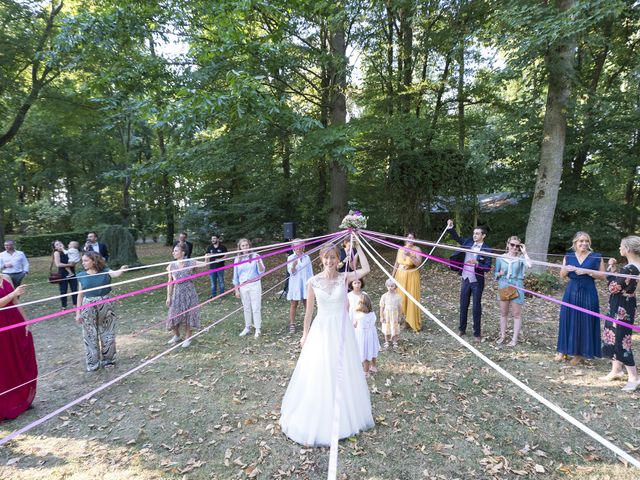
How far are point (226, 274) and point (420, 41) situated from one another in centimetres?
1086

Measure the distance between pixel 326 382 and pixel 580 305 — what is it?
157 inches

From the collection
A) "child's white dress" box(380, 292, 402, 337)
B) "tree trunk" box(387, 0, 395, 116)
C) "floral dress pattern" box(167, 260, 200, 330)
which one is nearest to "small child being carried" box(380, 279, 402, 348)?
"child's white dress" box(380, 292, 402, 337)

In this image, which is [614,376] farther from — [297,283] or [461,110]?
[461,110]

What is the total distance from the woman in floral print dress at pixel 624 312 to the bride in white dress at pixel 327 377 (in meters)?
3.42

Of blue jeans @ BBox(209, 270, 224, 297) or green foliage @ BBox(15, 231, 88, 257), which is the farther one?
green foliage @ BBox(15, 231, 88, 257)

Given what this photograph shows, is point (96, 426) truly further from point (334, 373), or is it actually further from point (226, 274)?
point (226, 274)

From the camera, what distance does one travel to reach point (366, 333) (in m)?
4.81

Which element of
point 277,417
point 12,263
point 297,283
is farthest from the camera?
point 12,263

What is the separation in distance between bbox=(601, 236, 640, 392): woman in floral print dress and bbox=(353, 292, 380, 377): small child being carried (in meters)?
3.05

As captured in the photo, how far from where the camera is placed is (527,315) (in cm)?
754

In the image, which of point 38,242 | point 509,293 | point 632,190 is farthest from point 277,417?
point 38,242

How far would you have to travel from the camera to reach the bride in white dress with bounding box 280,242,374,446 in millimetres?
3541

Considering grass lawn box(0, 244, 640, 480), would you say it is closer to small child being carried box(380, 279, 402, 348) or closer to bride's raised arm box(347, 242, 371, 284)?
small child being carried box(380, 279, 402, 348)

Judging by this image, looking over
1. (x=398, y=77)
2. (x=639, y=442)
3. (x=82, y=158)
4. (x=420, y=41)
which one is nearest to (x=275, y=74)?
(x=398, y=77)
